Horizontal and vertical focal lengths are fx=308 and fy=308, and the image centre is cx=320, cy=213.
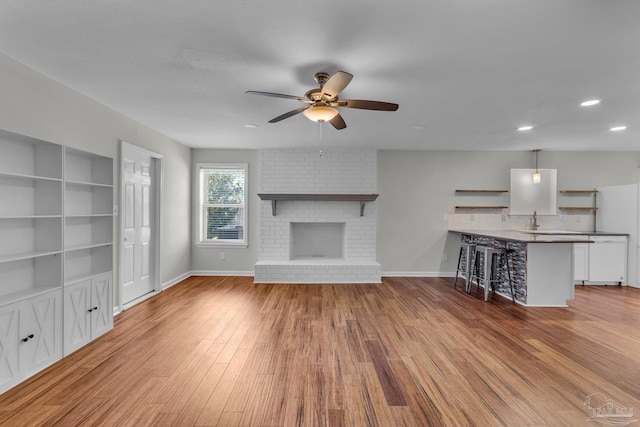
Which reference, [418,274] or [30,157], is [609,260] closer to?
[418,274]

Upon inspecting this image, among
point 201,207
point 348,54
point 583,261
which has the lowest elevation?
point 583,261

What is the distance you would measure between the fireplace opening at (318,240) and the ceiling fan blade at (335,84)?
3924 millimetres

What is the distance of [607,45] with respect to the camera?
2.16m

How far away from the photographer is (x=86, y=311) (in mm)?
2973

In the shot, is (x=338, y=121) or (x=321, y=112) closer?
(x=321, y=112)

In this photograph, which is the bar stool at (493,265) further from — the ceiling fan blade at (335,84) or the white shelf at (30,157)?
the white shelf at (30,157)

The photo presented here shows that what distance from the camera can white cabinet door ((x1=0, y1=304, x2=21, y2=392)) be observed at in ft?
7.16

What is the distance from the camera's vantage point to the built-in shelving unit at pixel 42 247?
2.32m

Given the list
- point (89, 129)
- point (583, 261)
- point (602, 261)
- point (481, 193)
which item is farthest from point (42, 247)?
point (602, 261)

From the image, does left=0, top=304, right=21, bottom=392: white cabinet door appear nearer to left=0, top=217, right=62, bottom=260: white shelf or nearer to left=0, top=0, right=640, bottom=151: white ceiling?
left=0, top=217, right=62, bottom=260: white shelf

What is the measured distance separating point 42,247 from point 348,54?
304cm

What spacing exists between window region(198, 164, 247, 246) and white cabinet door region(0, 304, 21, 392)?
383 cm

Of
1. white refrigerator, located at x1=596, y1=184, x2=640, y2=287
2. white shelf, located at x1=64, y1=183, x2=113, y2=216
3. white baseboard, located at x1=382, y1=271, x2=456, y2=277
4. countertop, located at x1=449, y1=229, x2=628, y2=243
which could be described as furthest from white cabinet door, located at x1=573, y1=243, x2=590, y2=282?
white shelf, located at x1=64, y1=183, x2=113, y2=216

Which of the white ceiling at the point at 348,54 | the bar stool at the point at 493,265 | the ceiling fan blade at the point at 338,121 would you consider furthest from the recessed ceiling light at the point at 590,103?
the ceiling fan blade at the point at 338,121
